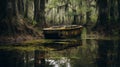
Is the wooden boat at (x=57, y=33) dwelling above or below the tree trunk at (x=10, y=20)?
below

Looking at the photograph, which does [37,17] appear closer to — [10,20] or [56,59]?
[10,20]

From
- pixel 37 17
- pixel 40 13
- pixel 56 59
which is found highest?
pixel 40 13

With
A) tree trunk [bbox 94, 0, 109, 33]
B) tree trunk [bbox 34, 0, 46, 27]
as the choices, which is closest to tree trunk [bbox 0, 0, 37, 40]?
tree trunk [bbox 34, 0, 46, 27]

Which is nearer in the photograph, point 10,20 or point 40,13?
point 10,20

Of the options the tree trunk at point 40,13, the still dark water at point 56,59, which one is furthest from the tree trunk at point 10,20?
the tree trunk at point 40,13

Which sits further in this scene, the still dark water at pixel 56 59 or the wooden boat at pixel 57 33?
the wooden boat at pixel 57 33

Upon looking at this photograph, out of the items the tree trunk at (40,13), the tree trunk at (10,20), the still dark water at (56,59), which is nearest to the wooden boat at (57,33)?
the tree trunk at (40,13)

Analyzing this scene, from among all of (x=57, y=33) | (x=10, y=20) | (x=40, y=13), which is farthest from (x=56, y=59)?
(x=40, y=13)

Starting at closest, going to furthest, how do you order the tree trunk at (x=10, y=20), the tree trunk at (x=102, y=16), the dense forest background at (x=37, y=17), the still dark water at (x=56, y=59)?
the still dark water at (x=56, y=59) < the tree trunk at (x=10, y=20) < the dense forest background at (x=37, y=17) < the tree trunk at (x=102, y=16)

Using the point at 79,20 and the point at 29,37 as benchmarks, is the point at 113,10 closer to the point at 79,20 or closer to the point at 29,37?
the point at 29,37

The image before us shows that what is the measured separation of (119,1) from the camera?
3406 cm

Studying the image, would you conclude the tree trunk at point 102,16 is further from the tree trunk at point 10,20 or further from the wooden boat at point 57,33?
the tree trunk at point 10,20

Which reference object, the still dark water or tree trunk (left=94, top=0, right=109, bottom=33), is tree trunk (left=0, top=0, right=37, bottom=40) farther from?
tree trunk (left=94, top=0, right=109, bottom=33)

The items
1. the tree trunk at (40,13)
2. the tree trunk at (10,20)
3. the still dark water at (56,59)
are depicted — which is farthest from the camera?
the tree trunk at (40,13)
